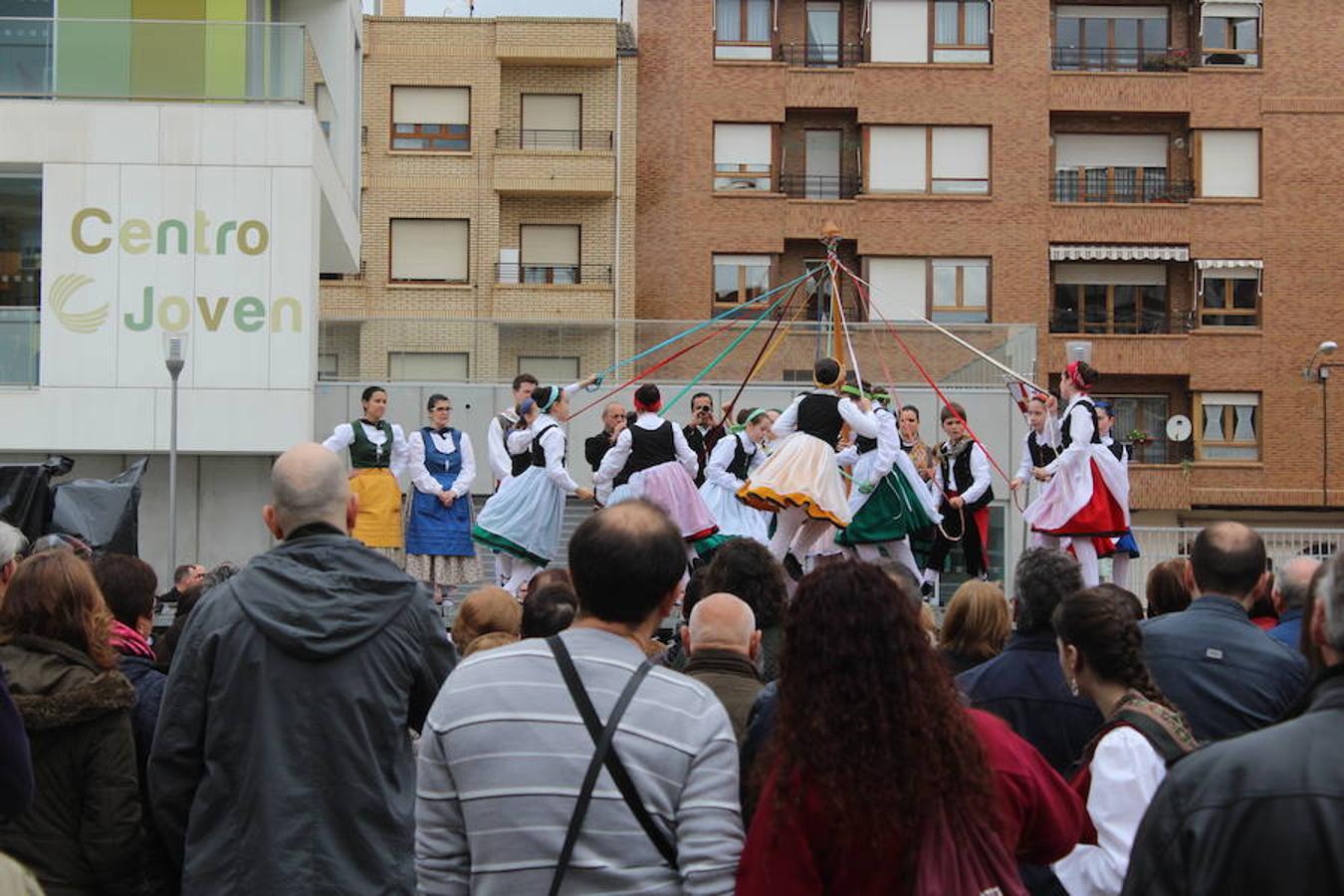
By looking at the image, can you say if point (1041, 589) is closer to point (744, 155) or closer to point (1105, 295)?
point (744, 155)

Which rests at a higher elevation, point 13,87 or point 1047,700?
point 13,87

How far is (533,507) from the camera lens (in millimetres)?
14992

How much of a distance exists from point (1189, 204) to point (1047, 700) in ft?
121

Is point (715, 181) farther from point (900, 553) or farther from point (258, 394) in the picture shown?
point (900, 553)

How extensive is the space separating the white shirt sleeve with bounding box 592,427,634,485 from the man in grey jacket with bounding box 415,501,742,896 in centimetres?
1033

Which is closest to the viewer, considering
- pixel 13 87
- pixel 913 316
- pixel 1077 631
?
pixel 1077 631

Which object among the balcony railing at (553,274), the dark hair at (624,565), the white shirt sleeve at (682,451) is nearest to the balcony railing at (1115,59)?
the balcony railing at (553,274)

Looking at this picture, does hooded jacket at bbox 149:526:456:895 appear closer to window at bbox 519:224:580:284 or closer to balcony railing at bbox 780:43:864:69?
window at bbox 519:224:580:284

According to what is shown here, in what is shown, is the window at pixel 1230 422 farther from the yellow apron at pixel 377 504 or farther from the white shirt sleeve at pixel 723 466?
the yellow apron at pixel 377 504

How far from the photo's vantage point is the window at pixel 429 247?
39.3 m

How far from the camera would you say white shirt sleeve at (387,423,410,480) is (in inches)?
620

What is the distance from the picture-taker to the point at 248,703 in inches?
173

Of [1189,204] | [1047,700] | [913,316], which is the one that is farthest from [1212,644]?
[1189,204]

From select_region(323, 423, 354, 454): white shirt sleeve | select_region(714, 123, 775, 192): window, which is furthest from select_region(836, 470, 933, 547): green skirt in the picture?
select_region(714, 123, 775, 192): window
